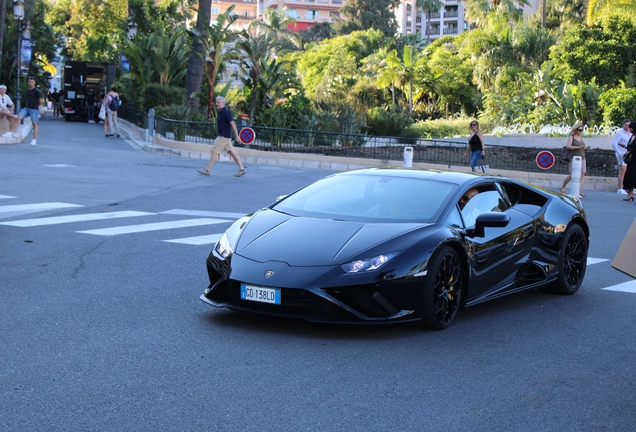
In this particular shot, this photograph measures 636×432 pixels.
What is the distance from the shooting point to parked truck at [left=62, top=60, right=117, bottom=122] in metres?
50.3

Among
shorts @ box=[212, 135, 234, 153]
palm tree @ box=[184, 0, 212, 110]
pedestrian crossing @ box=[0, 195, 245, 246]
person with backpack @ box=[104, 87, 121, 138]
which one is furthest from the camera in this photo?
palm tree @ box=[184, 0, 212, 110]

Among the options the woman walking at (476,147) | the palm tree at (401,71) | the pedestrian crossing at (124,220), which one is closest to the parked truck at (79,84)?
the palm tree at (401,71)

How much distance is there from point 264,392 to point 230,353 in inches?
36.3

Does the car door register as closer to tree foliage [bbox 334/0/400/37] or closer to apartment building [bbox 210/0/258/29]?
tree foliage [bbox 334/0/400/37]

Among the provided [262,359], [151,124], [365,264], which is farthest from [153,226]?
[151,124]

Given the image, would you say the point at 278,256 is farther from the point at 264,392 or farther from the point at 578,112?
the point at 578,112

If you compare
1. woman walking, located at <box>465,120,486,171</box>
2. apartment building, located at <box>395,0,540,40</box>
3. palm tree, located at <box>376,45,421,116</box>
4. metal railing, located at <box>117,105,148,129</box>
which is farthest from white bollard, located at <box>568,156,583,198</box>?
apartment building, located at <box>395,0,540,40</box>

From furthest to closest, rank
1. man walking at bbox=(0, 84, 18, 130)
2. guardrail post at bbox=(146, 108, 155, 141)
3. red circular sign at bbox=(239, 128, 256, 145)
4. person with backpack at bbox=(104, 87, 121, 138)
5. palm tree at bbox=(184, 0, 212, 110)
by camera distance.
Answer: palm tree at bbox=(184, 0, 212, 110) < person with backpack at bbox=(104, 87, 121, 138) < guardrail post at bbox=(146, 108, 155, 141) < red circular sign at bbox=(239, 128, 256, 145) < man walking at bbox=(0, 84, 18, 130)

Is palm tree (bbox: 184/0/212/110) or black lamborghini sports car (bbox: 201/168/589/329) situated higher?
palm tree (bbox: 184/0/212/110)

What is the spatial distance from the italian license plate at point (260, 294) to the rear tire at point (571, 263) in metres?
3.39

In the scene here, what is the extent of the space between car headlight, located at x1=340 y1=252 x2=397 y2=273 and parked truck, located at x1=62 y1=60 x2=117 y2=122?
152 feet

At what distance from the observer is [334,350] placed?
6.27 metres

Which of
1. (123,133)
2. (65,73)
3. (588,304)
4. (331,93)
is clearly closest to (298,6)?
(331,93)

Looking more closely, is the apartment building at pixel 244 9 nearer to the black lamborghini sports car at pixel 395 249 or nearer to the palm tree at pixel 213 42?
the palm tree at pixel 213 42
